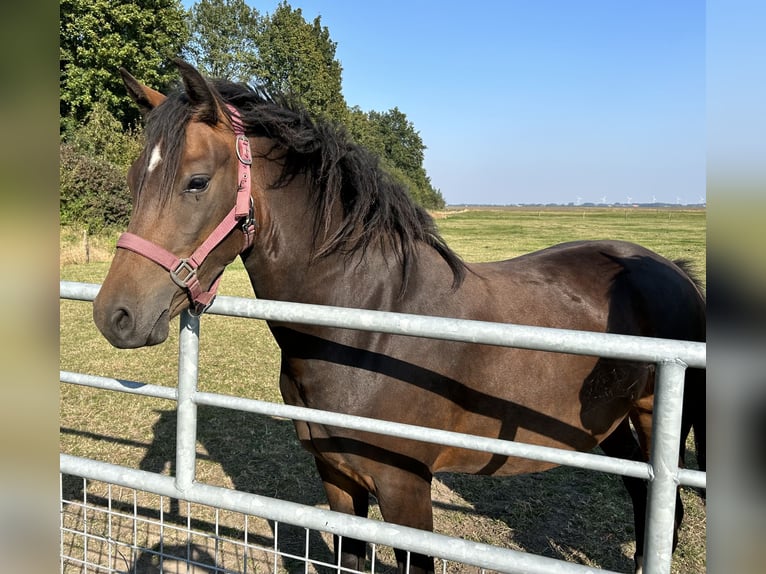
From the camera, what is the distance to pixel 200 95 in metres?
1.81

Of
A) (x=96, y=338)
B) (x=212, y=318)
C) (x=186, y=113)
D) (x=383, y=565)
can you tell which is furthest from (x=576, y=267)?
(x=212, y=318)

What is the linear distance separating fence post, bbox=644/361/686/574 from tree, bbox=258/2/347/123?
113ft

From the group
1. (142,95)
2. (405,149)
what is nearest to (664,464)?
(142,95)

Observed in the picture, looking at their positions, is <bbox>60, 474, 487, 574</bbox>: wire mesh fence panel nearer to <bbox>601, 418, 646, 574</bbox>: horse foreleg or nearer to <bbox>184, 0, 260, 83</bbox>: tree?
<bbox>601, 418, 646, 574</bbox>: horse foreleg

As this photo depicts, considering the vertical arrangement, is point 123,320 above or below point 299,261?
below

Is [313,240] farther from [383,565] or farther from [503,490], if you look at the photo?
[503,490]

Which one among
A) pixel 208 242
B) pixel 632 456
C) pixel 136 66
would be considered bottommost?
pixel 632 456

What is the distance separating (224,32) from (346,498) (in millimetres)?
43151

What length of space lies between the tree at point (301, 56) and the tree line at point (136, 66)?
7 centimetres

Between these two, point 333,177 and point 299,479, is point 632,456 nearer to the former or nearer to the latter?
point 299,479

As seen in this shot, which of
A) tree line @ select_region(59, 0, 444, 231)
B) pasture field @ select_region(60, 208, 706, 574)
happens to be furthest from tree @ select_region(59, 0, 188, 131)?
pasture field @ select_region(60, 208, 706, 574)

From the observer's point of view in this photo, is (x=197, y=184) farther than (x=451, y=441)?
Yes

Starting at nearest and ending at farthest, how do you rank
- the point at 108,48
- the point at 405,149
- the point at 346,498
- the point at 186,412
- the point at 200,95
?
the point at 186,412, the point at 200,95, the point at 346,498, the point at 108,48, the point at 405,149

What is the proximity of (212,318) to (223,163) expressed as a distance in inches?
337
